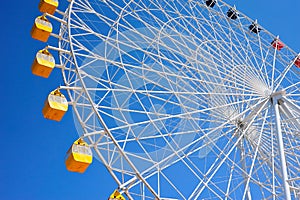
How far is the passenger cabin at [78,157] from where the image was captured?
49.6ft

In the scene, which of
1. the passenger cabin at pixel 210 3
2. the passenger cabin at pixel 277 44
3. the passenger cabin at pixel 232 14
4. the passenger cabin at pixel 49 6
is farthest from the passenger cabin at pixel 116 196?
the passenger cabin at pixel 277 44

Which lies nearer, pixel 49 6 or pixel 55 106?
pixel 55 106

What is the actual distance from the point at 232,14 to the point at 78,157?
14.6 meters

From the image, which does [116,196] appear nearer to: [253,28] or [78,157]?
[78,157]

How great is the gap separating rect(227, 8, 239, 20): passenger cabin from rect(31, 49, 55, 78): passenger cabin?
12041mm

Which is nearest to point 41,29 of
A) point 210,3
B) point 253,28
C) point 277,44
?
point 210,3

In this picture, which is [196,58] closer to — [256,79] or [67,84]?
[256,79]

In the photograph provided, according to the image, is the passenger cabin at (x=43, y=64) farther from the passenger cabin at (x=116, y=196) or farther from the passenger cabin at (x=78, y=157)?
the passenger cabin at (x=116, y=196)

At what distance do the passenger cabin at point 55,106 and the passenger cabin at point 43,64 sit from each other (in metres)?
1.37

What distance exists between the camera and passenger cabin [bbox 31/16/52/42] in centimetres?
1831

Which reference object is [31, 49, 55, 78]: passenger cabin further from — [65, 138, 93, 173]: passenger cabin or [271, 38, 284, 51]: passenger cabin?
[271, 38, 284, 51]: passenger cabin

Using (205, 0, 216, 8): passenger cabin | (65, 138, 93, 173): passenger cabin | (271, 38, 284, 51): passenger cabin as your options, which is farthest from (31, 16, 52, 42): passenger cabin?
(271, 38, 284, 51): passenger cabin

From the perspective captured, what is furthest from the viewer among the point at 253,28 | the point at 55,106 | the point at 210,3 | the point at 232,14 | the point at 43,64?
the point at 253,28

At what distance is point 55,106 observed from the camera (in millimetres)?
16156
